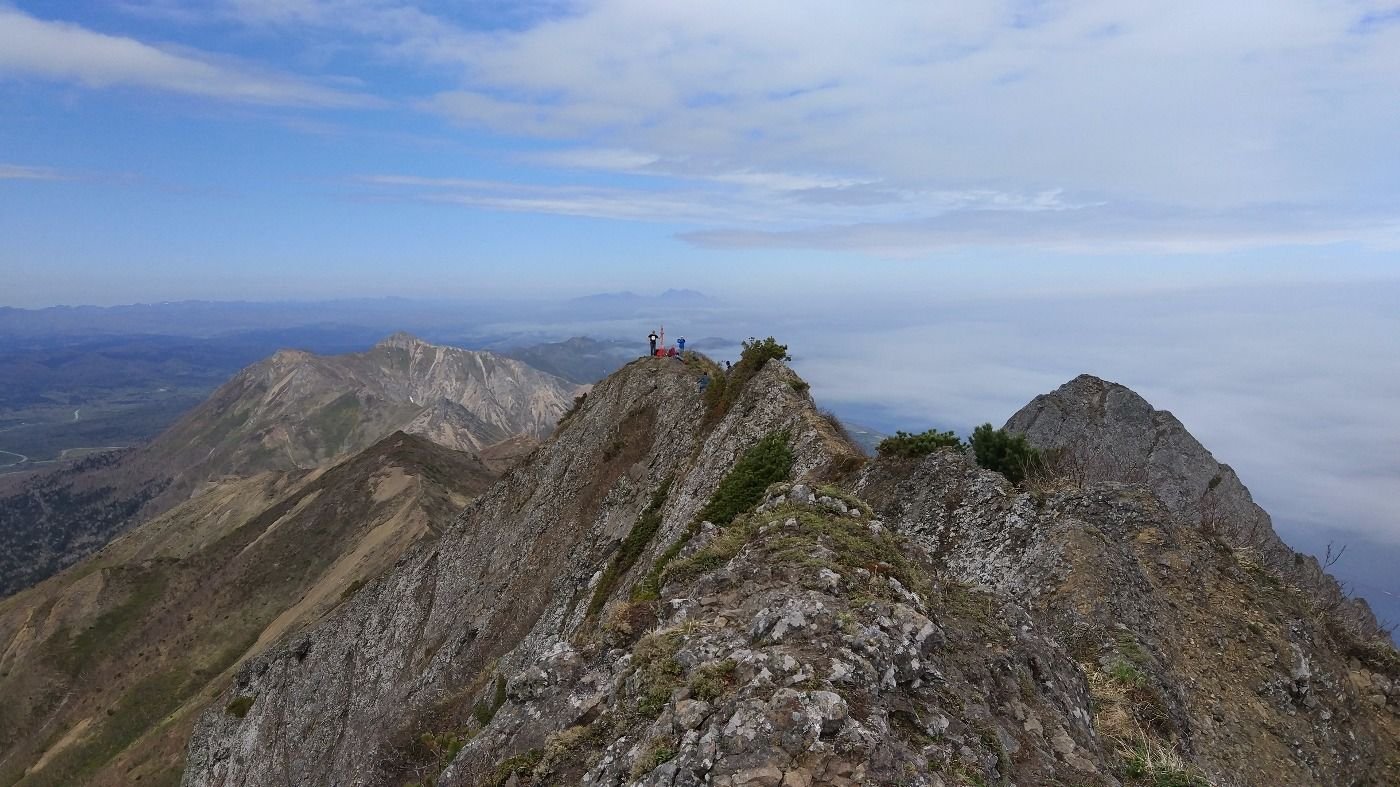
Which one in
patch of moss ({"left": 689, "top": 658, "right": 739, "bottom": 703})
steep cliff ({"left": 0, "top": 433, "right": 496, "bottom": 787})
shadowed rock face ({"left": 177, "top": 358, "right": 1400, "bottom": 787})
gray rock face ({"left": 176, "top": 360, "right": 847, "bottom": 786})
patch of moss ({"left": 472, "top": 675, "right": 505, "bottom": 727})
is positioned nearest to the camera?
shadowed rock face ({"left": 177, "top": 358, "right": 1400, "bottom": 787})

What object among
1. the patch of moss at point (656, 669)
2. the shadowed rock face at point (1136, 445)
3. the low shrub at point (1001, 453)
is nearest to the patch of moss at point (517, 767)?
the patch of moss at point (656, 669)

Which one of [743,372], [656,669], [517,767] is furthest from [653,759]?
[743,372]

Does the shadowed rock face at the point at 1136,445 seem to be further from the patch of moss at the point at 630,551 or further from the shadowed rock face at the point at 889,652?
the patch of moss at the point at 630,551

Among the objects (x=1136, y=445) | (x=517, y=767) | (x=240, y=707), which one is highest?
(x=517, y=767)

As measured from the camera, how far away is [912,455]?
2306 centimetres

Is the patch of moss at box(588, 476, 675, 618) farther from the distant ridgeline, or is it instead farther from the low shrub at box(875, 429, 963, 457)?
the low shrub at box(875, 429, 963, 457)

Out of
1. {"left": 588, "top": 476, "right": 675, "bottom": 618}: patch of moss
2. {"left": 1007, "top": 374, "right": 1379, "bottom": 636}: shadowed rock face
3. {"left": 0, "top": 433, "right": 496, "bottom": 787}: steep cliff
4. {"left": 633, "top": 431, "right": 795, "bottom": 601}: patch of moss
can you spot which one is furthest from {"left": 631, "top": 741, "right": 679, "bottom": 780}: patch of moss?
{"left": 0, "top": 433, "right": 496, "bottom": 787}: steep cliff

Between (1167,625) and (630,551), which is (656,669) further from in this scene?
(630,551)

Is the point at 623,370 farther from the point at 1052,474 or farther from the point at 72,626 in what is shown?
the point at 72,626

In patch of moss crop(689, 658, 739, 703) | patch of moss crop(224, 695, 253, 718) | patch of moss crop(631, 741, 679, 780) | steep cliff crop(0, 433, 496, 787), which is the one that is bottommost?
steep cliff crop(0, 433, 496, 787)

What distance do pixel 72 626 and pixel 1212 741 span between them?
505ft

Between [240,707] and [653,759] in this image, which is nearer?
[653,759]

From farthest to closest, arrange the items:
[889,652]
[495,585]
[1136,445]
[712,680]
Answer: [1136,445]
[495,585]
[889,652]
[712,680]

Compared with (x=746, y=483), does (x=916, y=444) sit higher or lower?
higher
